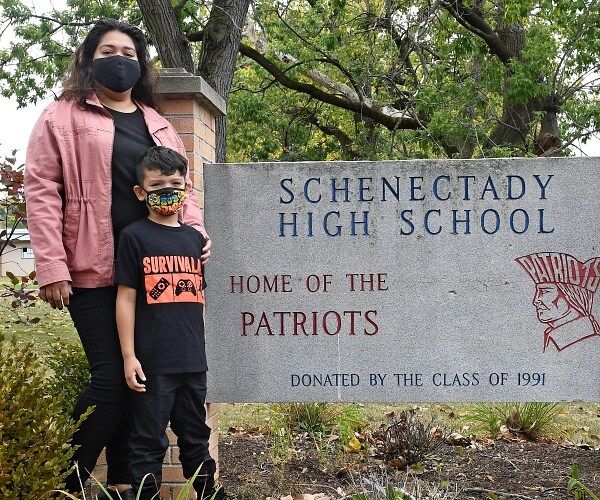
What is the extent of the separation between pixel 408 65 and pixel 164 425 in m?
13.2

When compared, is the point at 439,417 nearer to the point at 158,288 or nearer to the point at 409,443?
the point at 409,443

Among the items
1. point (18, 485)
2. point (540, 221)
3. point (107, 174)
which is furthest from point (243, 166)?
point (18, 485)

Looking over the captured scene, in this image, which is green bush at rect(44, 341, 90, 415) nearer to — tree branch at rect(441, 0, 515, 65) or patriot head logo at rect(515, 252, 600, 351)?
patriot head logo at rect(515, 252, 600, 351)

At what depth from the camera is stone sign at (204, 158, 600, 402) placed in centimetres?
450

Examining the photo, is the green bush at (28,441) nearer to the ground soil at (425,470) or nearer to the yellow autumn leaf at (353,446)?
the ground soil at (425,470)

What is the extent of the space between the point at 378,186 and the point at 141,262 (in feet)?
5.53

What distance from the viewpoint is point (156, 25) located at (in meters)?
8.07

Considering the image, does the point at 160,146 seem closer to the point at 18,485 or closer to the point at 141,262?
the point at 141,262

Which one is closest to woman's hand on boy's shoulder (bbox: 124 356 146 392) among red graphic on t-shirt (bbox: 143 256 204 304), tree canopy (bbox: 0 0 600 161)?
red graphic on t-shirt (bbox: 143 256 204 304)

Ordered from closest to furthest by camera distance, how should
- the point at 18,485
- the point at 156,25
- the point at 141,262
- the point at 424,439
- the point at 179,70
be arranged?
the point at 18,485 → the point at 141,262 → the point at 179,70 → the point at 424,439 → the point at 156,25

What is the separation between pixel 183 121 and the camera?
4234 mm

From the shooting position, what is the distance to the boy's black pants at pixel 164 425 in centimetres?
331

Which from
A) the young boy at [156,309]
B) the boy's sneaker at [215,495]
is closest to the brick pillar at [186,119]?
the boy's sneaker at [215,495]

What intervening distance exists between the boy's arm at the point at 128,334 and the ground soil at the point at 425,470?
4.63 feet
